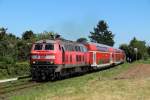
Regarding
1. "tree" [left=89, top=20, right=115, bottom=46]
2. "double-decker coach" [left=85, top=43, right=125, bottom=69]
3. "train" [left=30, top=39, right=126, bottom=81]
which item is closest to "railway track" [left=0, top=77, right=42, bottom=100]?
"train" [left=30, top=39, right=126, bottom=81]

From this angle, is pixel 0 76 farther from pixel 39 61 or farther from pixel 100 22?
pixel 100 22

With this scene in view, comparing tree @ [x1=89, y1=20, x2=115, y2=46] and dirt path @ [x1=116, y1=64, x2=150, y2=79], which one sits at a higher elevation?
tree @ [x1=89, y1=20, x2=115, y2=46]

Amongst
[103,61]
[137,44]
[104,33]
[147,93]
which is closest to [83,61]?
[103,61]

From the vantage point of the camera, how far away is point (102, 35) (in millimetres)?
175500

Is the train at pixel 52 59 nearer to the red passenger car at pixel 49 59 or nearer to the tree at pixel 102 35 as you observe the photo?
the red passenger car at pixel 49 59

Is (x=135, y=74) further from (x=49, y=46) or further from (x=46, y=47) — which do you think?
(x=46, y=47)

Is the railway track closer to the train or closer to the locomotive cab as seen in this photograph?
the locomotive cab

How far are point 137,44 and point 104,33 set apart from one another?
3719 centimetres

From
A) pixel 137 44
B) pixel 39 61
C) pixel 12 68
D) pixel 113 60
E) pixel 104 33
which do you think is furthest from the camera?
pixel 104 33

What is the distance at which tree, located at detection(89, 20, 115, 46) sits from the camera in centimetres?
17162

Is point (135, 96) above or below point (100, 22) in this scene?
below

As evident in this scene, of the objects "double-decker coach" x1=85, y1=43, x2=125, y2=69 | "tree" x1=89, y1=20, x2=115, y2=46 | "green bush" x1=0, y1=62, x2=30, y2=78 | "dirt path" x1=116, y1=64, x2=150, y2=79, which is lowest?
"dirt path" x1=116, y1=64, x2=150, y2=79

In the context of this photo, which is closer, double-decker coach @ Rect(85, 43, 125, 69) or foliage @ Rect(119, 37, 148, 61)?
double-decker coach @ Rect(85, 43, 125, 69)

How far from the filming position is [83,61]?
4156cm
